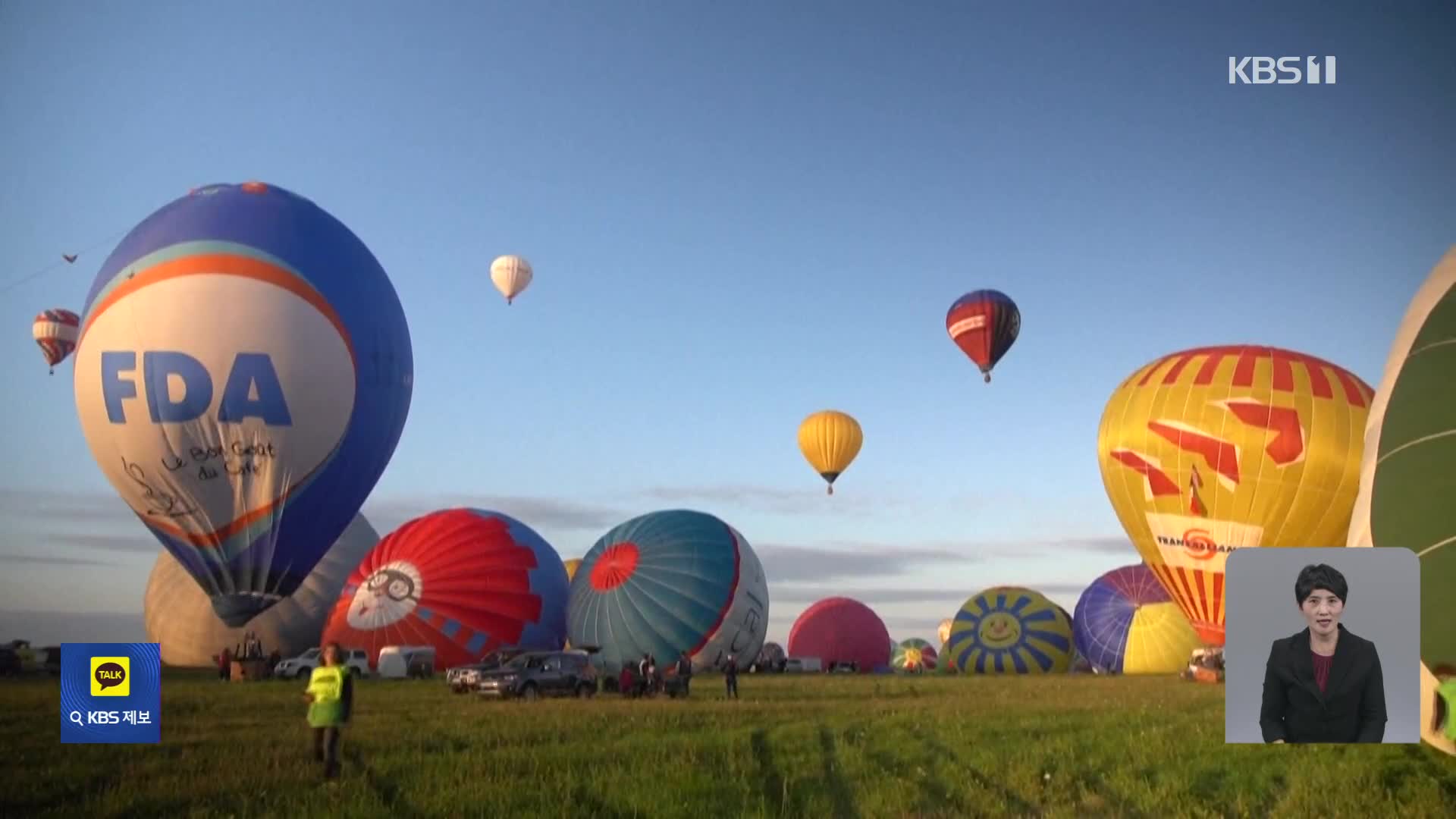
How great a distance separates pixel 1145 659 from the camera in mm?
43719

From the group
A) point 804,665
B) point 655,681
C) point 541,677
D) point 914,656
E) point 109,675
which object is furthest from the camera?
point 914,656

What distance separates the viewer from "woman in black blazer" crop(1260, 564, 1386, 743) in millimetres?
9586

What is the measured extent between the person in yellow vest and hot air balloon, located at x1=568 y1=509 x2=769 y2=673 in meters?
17.8

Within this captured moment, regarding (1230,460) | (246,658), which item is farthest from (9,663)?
(1230,460)

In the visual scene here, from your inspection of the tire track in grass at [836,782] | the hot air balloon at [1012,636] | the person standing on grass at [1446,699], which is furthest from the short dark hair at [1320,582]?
the hot air balloon at [1012,636]

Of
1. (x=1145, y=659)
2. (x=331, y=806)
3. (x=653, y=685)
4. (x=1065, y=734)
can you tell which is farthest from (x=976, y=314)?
(x=331, y=806)

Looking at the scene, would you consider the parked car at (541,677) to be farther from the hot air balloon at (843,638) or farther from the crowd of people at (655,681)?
the hot air balloon at (843,638)

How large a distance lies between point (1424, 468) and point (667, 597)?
2247 centimetres

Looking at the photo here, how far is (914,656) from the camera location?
74812 millimetres

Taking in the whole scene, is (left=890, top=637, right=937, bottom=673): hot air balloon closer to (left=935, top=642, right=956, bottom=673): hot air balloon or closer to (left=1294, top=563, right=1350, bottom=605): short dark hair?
(left=935, top=642, right=956, bottom=673): hot air balloon

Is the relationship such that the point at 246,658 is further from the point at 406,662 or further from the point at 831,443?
the point at 831,443

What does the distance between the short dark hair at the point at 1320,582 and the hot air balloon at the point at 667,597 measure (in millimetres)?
21535

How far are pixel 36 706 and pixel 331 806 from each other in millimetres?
12226

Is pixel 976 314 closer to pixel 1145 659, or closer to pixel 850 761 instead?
pixel 1145 659
